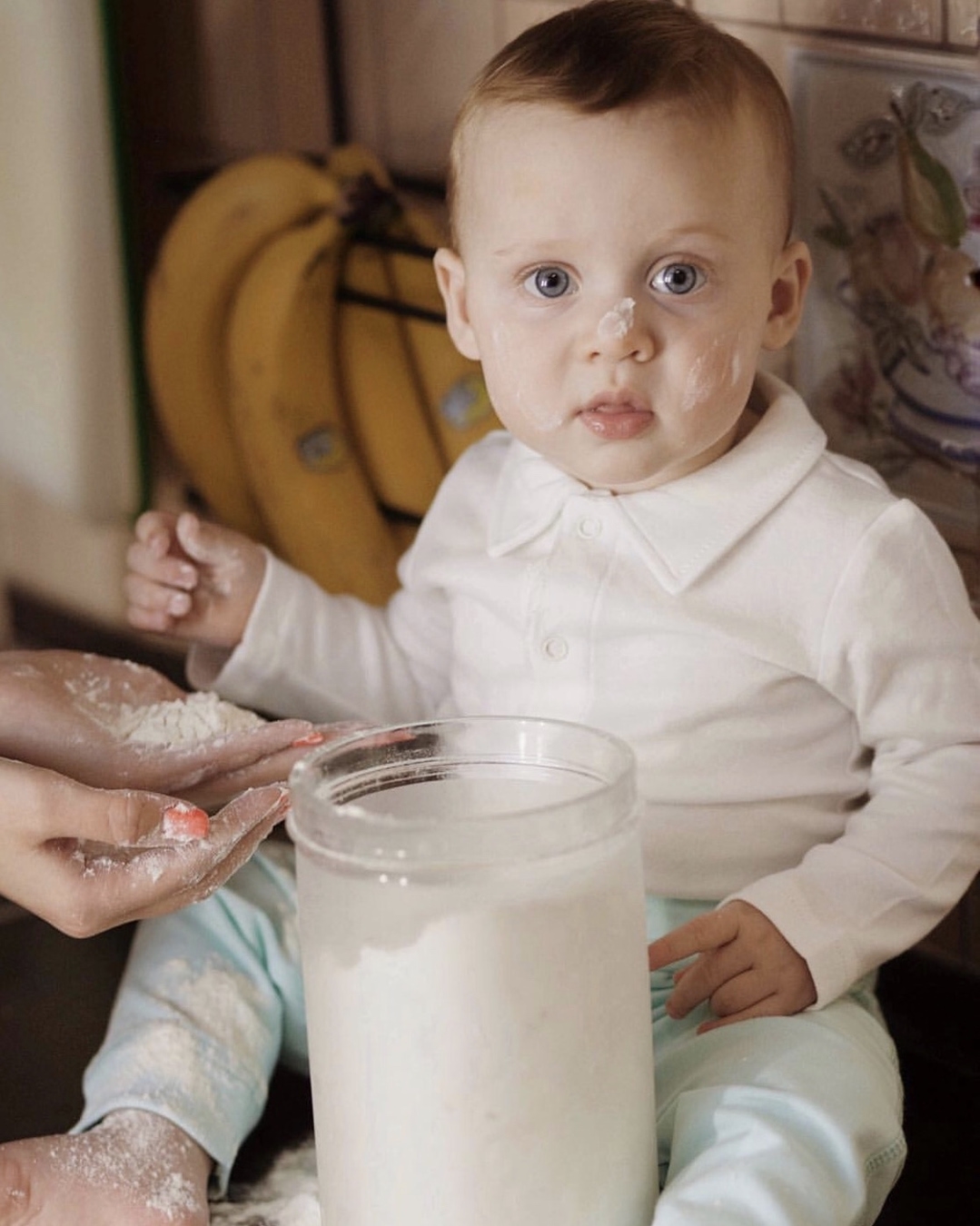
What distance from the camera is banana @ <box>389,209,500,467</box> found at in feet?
5.10

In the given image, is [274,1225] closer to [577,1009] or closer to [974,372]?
[577,1009]

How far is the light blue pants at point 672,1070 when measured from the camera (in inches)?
34.9

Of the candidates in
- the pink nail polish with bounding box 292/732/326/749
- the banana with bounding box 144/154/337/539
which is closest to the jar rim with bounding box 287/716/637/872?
the pink nail polish with bounding box 292/732/326/749

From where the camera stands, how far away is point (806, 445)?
111 centimetres

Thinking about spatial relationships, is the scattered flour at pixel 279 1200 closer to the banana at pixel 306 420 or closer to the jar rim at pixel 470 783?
the jar rim at pixel 470 783

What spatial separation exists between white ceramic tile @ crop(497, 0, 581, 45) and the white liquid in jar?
85 cm

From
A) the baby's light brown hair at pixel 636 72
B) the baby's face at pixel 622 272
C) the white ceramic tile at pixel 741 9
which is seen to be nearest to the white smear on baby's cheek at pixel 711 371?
the baby's face at pixel 622 272

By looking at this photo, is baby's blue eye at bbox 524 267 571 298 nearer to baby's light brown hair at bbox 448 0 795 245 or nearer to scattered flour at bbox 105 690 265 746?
baby's light brown hair at bbox 448 0 795 245

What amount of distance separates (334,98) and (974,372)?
0.82 metres

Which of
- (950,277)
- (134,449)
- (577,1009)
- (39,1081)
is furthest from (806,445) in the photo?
(134,449)

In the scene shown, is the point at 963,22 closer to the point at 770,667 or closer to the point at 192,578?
the point at 770,667

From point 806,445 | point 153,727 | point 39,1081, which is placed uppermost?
point 806,445

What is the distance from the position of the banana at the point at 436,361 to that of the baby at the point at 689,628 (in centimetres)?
36

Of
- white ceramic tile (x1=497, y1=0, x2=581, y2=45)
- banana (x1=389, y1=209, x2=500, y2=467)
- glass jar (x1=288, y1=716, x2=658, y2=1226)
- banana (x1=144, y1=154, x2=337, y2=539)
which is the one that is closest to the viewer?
glass jar (x1=288, y1=716, x2=658, y2=1226)
